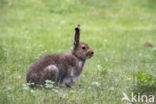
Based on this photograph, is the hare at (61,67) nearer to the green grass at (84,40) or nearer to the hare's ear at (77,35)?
the hare's ear at (77,35)

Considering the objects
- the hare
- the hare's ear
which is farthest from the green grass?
the hare's ear

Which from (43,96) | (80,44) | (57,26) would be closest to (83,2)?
(57,26)

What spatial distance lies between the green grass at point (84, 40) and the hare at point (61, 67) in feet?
1.09

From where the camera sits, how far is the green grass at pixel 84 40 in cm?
689

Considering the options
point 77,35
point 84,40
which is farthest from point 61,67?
point 84,40

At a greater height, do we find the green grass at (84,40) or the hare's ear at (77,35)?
the hare's ear at (77,35)

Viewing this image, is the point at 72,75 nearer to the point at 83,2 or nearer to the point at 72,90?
the point at 72,90

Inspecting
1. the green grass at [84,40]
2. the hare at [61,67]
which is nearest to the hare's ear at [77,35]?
the hare at [61,67]

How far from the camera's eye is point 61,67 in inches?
307

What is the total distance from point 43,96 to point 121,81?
2.40 metres

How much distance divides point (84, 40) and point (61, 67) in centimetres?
679

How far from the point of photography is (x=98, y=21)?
19672 mm

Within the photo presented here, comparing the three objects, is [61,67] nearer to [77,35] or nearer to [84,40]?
[77,35]

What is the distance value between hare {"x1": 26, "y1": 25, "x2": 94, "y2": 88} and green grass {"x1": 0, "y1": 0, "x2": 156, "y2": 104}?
0.33 metres
